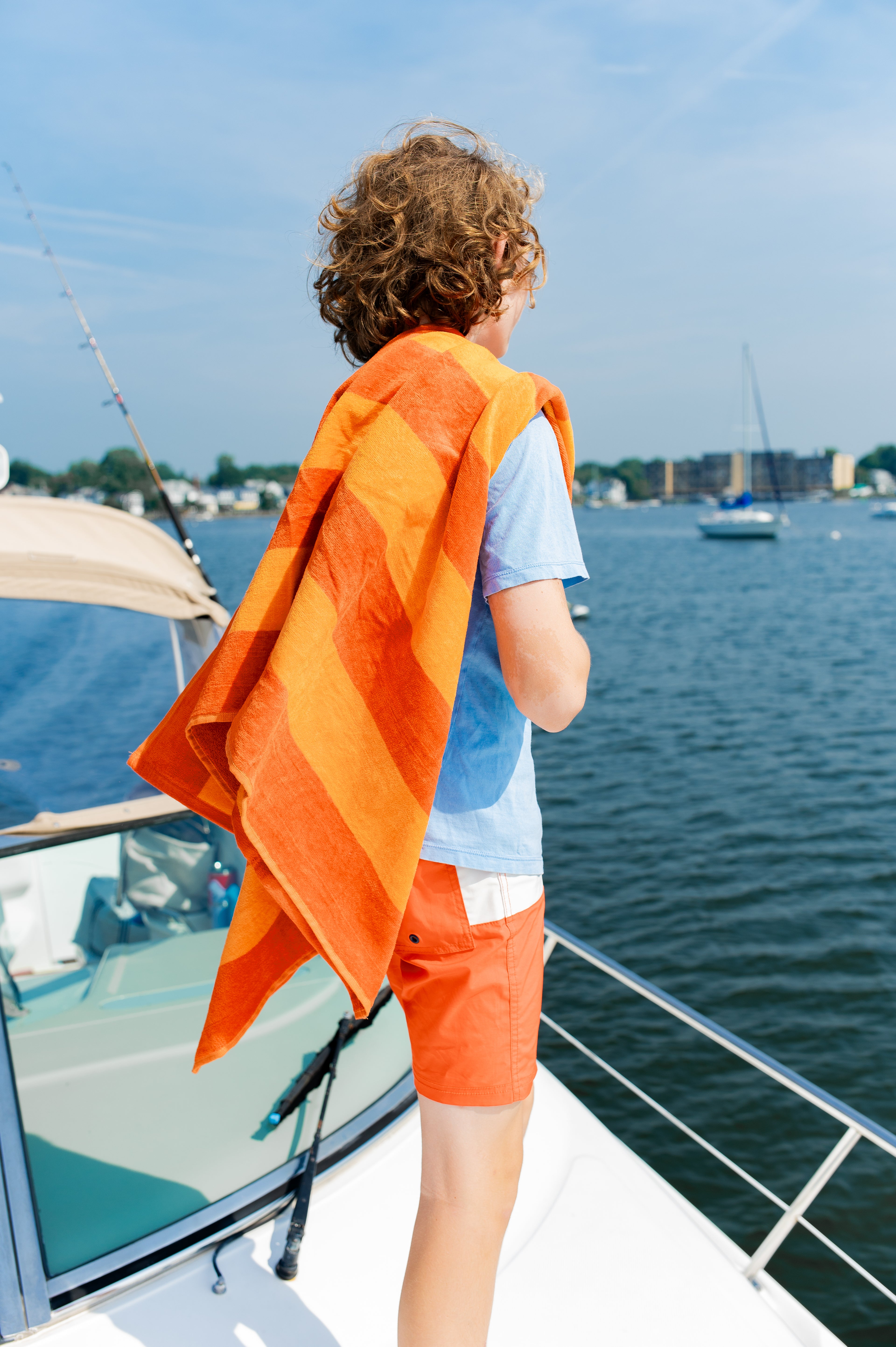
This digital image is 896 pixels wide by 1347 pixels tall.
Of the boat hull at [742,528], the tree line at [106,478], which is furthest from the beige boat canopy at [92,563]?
the boat hull at [742,528]

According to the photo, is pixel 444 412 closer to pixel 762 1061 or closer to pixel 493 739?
pixel 493 739

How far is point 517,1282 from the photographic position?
74.7 inches

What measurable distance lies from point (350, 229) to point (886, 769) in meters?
13.9

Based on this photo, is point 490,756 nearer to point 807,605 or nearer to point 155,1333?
point 155,1333

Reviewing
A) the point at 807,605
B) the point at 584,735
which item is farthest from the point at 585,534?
the point at 584,735

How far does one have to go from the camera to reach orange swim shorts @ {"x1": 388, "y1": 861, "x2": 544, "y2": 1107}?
1.25 m

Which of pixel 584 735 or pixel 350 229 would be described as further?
pixel 584 735

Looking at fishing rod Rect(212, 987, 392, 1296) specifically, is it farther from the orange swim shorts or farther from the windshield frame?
the orange swim shorts

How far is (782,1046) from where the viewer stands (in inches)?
281

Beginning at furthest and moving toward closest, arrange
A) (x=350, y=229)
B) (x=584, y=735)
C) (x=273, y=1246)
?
(x=584, y=735)
(x=273, y=1246)
(x=350, y=229)

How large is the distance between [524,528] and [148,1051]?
1.97 metres

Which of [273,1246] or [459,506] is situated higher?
[459,506]

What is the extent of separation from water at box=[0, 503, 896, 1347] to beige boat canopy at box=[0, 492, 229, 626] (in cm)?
39

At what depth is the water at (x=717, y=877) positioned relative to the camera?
3.90 metres
